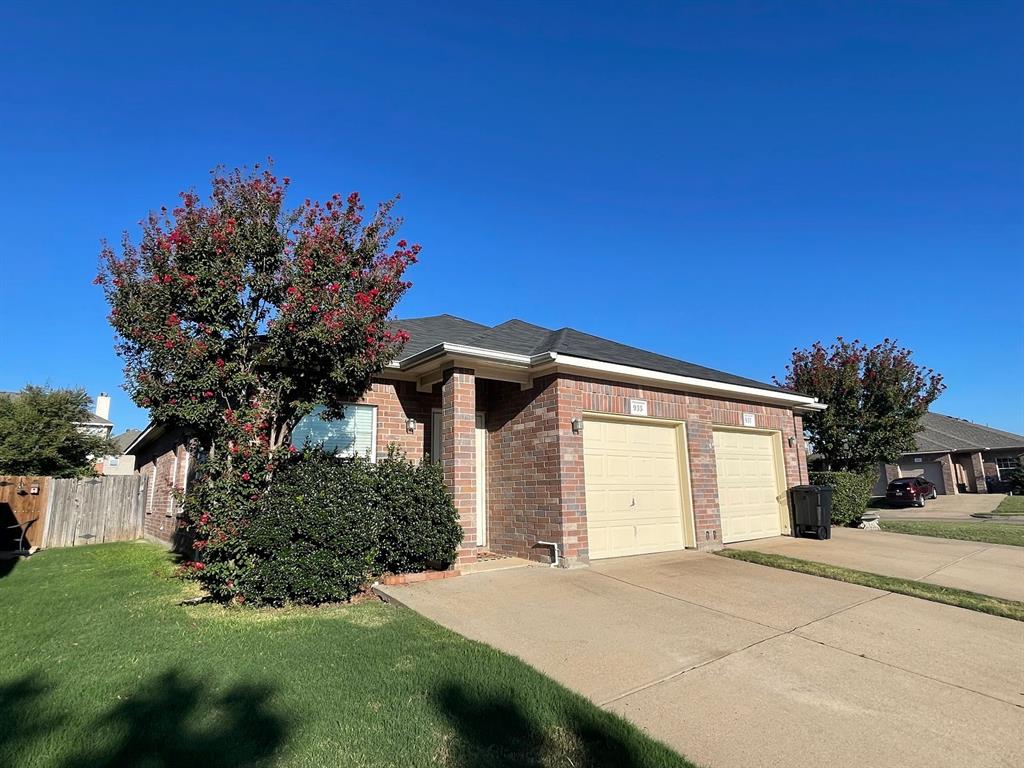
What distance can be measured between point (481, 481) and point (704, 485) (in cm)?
417

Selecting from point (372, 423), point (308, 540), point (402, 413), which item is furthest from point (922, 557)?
point (308, 540)

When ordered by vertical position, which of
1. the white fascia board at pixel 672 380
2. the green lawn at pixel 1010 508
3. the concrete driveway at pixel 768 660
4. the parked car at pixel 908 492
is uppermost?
the white fascia board at pixel 672 380

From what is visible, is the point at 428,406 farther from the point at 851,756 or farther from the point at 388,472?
the point at 851,756

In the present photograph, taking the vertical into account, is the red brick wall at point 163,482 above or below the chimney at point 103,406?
below

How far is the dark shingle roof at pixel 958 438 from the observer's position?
110 ft

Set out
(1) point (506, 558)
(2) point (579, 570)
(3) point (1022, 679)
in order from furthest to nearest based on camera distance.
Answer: (1) point (506, 558) < (2) point (579, 570) < (3) point (1022, 679)

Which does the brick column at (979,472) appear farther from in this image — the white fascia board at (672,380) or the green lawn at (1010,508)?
the white fascia board at (672,380)

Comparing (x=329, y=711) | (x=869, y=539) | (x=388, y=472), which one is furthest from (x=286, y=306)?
(x=869, y=539)

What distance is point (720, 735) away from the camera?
10.2ft

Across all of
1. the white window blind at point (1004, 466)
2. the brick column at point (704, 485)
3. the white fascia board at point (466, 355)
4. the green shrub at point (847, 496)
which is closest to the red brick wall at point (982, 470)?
the white window blind at point (1004, 466)

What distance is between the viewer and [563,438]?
8.02m

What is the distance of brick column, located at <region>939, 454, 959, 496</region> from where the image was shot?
1319 inches

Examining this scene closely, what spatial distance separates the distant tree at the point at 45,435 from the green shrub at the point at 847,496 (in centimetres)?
2536

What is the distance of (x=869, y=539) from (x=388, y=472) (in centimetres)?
976
